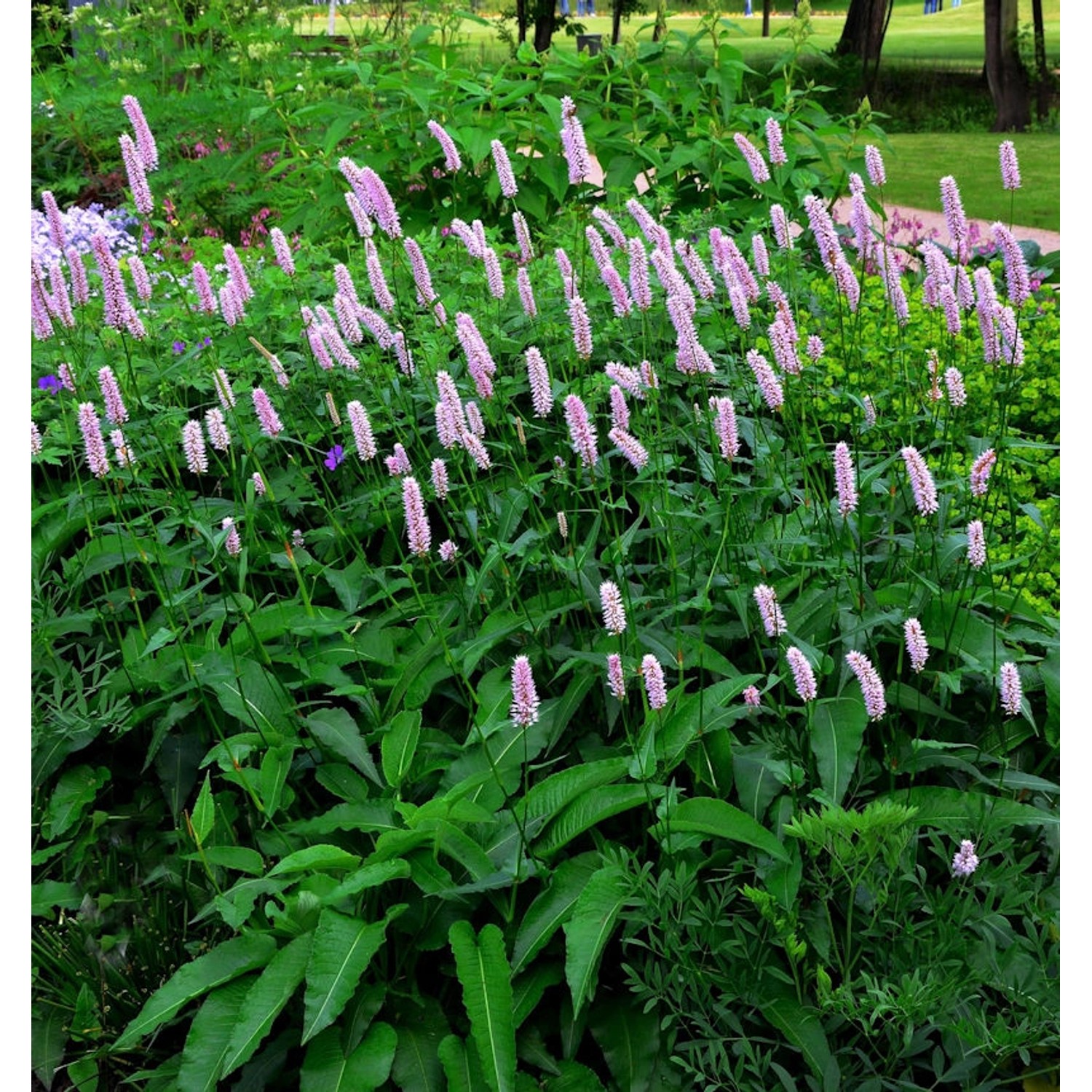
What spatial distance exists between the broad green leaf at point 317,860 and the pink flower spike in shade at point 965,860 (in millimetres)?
1037

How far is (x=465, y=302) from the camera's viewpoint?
163 inches

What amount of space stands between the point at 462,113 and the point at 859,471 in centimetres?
359

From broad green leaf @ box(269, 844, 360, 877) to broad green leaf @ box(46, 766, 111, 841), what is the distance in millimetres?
667

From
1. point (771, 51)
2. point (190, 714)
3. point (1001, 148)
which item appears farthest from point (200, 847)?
point (771, 51)

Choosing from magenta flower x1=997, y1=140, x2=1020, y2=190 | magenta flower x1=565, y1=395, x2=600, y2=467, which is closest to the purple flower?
magenta flower x1=565, y1=395, x2=600, y2=467

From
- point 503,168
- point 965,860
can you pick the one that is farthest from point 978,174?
point 965,860

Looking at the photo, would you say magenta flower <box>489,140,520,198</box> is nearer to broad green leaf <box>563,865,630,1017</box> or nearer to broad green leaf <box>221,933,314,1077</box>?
broad green leaf <box>563,865,630,1017</box>

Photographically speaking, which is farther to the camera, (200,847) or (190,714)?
(190,714)

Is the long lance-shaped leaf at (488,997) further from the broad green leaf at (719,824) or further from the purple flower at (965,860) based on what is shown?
the purple flower at (965,860)

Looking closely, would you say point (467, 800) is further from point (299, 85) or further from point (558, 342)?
point (299, 85)

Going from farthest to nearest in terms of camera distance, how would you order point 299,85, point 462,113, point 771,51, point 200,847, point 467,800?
point 771,51
point 299,85
point 462,113
point 467,800
point 200,847

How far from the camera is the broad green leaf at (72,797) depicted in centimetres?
265

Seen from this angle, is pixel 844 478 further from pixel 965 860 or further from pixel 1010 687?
pixel 965 860

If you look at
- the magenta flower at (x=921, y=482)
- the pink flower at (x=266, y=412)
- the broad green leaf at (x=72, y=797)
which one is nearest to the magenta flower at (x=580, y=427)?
the magenta flower at (x=921, y=482)
